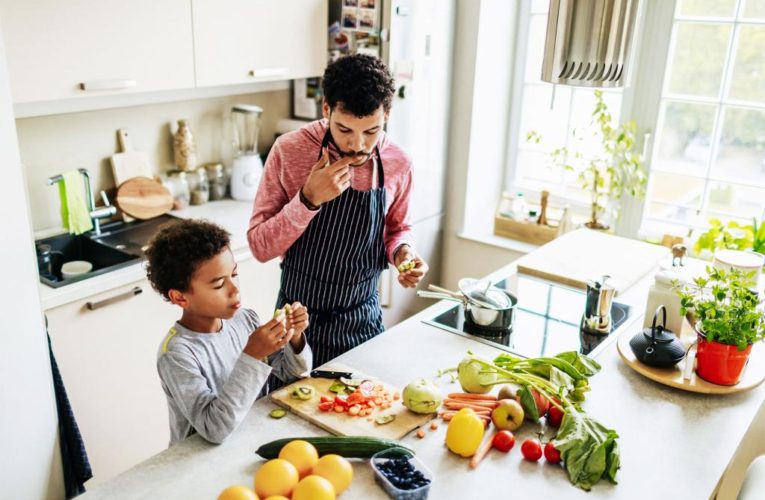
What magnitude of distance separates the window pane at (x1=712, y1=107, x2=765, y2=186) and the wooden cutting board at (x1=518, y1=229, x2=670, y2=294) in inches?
27.5

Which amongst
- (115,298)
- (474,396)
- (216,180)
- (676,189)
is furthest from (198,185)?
(676,189)

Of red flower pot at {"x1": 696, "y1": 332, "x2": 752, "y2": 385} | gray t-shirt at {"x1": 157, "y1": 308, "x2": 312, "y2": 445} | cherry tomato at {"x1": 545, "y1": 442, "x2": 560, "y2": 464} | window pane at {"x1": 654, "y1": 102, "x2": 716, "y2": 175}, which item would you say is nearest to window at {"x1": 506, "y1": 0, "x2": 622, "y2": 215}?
window pane at {"x1": 654, "y1": 102, "x2": 716, "y2": 175}

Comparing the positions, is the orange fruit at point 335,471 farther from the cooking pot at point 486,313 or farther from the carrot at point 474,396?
the cooking pot at point 486,313

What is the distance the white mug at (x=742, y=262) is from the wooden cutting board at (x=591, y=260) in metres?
0.33

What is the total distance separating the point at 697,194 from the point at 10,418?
2905 millimetres

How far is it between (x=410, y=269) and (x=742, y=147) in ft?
6.52

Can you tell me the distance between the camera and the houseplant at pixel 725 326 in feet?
5.55

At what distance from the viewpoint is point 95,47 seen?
2375 millimetres

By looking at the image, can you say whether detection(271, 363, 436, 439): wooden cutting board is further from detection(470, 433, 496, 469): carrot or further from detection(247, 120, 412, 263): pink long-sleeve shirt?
detection(247, 120, 412, 263): pink long-sleeve shirt

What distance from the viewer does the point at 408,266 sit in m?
1.95

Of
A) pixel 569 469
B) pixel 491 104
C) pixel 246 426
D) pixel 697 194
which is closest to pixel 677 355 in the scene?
pixel 569 469

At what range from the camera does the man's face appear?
70.3 inches

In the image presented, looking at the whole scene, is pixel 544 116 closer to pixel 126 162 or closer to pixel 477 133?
pixel 477 133

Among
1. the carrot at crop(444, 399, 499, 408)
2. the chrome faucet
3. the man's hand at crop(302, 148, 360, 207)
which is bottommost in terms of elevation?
the carrot at crop(444, 399, 499, 408)
